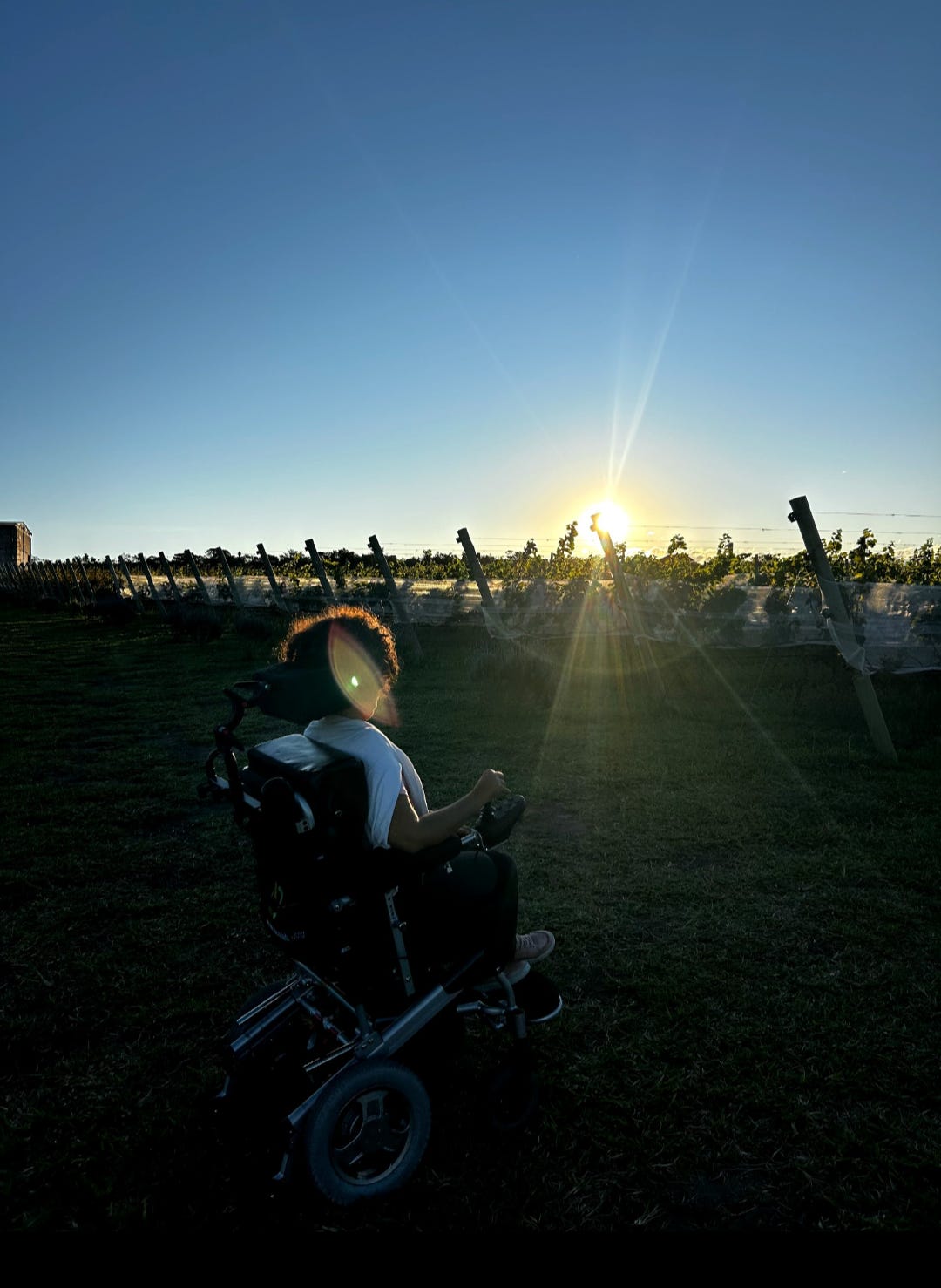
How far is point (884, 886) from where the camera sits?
398cm

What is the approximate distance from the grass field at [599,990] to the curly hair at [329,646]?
1392 mm

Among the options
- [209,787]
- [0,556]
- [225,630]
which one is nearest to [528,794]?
[209,787]

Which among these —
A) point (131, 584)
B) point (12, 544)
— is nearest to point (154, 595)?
point (131, 584)

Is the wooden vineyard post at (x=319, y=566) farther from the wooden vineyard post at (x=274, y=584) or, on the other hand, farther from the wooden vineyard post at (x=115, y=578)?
the wooden vineyard post at (x=115, y=578)

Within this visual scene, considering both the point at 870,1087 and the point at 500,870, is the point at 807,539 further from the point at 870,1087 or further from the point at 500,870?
the point at 500,870

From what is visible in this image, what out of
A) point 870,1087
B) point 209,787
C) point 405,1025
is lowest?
point 870,1087

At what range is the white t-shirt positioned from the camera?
200 cm

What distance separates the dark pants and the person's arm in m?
0.20

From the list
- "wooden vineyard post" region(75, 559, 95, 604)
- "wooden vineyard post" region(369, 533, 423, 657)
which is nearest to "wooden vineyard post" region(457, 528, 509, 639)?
Result: "wooden vineyard post" region(369, 533, 423, 657)

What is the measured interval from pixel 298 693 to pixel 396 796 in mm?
396

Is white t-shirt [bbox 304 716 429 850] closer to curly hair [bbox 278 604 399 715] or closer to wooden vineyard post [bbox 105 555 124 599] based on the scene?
curly hair [bbox 278 604 399 715]

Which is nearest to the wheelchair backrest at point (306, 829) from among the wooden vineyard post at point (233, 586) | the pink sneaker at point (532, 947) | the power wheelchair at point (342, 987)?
Answer: the power wheelchair at point (342, 987)

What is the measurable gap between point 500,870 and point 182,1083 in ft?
4.51

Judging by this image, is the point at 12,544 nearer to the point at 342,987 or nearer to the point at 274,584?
the point at 274,584
